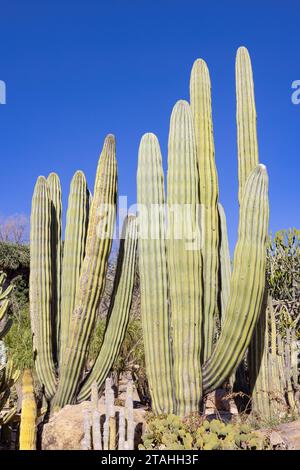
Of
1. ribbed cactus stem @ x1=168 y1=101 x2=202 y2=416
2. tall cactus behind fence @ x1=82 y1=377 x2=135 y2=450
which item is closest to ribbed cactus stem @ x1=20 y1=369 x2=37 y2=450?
tall cactus behind fence @ x1=82 y1=377 x2=135 y2=450

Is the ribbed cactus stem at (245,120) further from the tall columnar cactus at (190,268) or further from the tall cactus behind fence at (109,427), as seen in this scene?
the tall cactus behind fence at (109,427)

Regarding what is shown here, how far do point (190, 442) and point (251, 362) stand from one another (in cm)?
154

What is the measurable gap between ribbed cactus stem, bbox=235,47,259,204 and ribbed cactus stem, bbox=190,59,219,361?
32 centimetres

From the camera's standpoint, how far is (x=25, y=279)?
14859 mm

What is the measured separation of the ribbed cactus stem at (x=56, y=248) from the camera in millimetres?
5219

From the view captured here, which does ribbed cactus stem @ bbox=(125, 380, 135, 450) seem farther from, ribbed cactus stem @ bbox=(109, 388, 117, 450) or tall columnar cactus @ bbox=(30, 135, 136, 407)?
tall columnar cactus @ bbox=(30, 135, 136, 407)

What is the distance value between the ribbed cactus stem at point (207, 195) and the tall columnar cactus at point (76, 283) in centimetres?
83

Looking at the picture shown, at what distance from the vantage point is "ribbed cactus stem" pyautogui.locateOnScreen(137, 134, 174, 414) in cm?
445

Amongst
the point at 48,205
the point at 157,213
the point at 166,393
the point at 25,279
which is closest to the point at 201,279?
the point at 157,213

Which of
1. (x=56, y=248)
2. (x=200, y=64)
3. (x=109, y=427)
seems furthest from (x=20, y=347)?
(x=200, y=64)

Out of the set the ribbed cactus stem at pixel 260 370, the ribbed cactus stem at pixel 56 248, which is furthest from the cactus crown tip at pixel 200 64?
the ribbed cactus stem at pixel 260 370

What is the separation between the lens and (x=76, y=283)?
5.05 metres

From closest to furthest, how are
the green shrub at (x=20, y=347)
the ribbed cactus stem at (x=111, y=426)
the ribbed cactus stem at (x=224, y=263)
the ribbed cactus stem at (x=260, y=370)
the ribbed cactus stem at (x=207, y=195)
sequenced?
the ribbed cactus stem at (x=111, y=426) → the ribbed cactus stem at (x=207, y=195) → the ribbed cactus stem at (x=260, y=370) → the ribbed cactus stem at (x=224, y=263) → the green shrub at (x=20, y=347)
